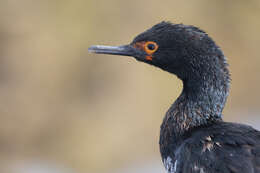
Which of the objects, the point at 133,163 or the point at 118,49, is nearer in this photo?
the point at 118,49

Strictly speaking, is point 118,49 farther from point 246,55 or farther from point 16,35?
point 246,55

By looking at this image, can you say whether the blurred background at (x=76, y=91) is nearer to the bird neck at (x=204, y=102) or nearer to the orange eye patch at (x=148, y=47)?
the orange eye patch at (x=148, y=47)

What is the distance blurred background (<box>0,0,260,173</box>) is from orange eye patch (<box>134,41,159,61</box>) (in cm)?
695

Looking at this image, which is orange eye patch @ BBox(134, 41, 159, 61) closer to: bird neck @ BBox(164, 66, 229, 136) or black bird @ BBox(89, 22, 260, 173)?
black bird @ BBox(89, 22, 260, 173)

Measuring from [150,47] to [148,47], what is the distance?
1.0 inches

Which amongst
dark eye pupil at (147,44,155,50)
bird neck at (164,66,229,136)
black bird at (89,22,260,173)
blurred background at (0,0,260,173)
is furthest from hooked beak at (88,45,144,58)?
blurred background at (0,0,260,173)

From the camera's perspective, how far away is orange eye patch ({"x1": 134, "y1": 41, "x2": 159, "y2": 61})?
7.03 m

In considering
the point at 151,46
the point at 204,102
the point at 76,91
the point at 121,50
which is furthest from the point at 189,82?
the point at 76,91

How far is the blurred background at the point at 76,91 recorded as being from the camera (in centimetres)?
1411

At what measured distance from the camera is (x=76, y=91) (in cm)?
1448

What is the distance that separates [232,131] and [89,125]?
8132 mm

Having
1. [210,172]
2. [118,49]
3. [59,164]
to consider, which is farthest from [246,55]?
[210,172]

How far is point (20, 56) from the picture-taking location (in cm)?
1437

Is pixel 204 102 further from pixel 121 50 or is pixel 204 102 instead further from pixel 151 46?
pixel 121 50
